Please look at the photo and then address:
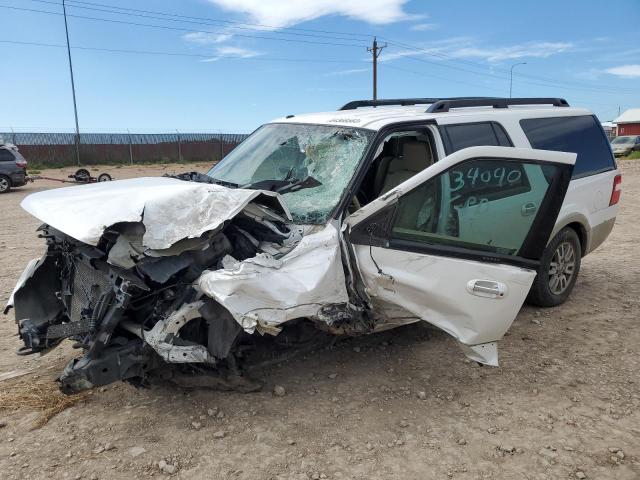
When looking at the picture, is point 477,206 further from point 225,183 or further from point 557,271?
point 557,271

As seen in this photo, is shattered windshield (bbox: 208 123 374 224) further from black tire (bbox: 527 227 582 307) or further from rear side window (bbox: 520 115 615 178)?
black tire (bbox: 527 227 582 307)

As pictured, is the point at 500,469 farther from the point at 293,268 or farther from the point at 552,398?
the point at 293,268

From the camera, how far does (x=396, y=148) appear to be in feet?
15.0

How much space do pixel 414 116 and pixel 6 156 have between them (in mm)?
17984

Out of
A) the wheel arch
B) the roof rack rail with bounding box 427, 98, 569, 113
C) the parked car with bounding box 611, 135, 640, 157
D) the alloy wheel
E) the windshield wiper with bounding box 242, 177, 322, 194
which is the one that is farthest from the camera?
the parked car with bounding box 611, 135, 640, 157

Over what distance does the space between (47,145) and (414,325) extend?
35404mm

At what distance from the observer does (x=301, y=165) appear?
420 centimetres

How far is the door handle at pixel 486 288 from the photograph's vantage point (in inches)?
134

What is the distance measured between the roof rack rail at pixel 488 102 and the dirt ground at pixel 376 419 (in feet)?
6.44

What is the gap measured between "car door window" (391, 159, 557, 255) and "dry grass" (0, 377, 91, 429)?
250 cm

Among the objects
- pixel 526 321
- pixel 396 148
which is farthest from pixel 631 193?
pixel 396 148

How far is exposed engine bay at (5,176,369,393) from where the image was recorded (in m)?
3.05

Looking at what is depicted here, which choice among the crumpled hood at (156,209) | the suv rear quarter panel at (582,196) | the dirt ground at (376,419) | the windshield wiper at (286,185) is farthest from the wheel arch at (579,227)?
the crumpled hood at (156,209)

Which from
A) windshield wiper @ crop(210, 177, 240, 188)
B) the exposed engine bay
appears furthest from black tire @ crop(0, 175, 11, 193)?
the exposed engine bay
